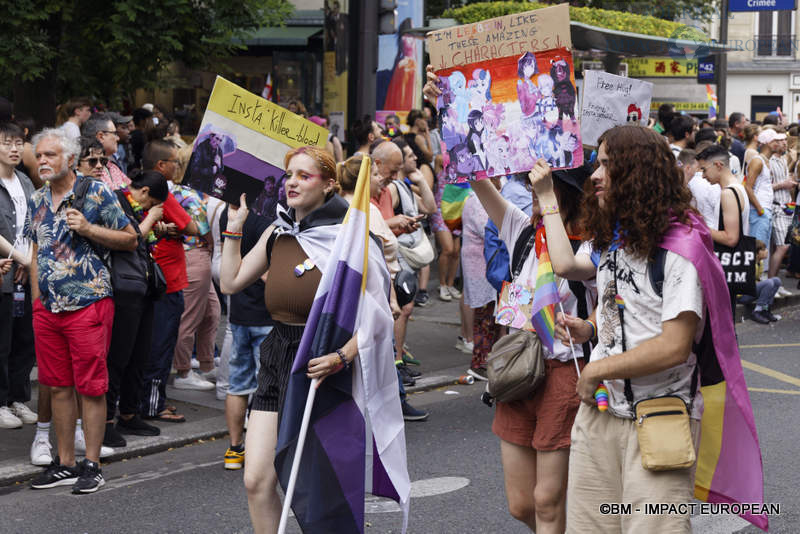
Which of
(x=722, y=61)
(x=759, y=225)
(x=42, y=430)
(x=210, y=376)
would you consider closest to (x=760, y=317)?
(x=759, y=225)

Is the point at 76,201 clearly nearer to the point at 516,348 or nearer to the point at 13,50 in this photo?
the point at 516,348

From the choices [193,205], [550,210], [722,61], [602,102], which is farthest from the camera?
[722,61]

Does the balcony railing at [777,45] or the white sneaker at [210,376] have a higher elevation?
the balcony railing at [777,45]

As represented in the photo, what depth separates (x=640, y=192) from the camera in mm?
3461

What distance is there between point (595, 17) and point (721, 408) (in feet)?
48.6

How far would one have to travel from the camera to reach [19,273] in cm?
707

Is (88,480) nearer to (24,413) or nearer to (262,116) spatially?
(24,413)

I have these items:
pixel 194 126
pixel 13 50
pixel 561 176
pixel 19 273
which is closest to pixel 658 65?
pixel 194 126

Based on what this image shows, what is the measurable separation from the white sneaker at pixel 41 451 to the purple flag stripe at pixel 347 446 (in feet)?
9.48

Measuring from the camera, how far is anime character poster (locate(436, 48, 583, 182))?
4.01 metres

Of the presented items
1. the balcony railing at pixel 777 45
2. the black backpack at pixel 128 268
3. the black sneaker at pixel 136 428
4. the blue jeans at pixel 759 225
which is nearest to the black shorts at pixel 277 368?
the black backpack at pixel 128 268

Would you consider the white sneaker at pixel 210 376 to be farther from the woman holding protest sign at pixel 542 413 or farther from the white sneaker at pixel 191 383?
the woman holding protest sign at pixel 542 413

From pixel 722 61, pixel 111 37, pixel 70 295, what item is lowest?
pixel 70 295

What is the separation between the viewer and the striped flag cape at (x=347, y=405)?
4.20m
